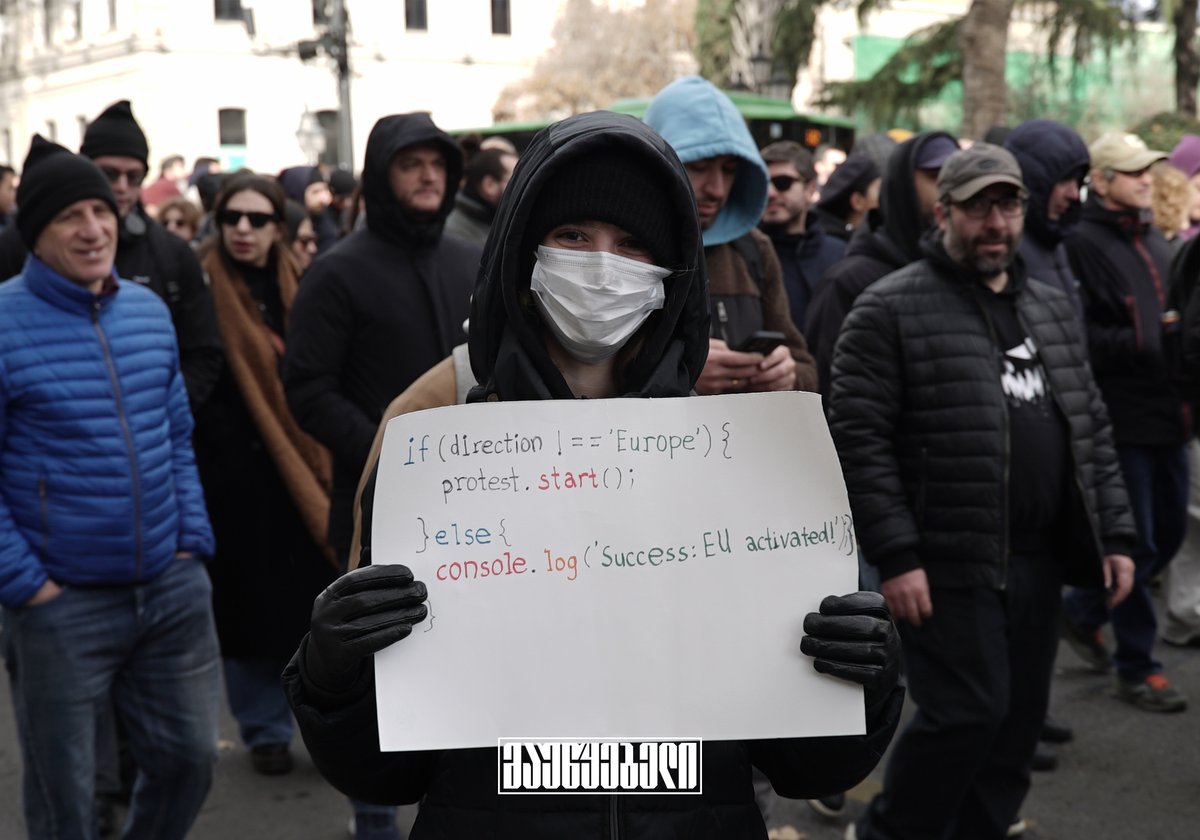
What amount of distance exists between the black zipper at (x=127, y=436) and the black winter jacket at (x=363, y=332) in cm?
66

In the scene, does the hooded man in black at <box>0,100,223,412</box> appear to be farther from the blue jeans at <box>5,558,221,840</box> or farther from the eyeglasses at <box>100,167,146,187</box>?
the blue jeans at <box>5,558,221,840</box>

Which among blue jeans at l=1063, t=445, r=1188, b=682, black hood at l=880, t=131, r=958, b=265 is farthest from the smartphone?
blue jeans at l=1063, t=445, r=1188, b=682

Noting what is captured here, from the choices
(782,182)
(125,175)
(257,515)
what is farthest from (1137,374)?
(125,175)

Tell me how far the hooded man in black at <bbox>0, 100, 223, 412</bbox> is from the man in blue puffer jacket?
122 cm

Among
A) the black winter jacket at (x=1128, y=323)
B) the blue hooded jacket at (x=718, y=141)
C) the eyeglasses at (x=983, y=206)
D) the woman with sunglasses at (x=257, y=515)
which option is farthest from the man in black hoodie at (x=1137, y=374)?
the woman with sunglasses at (x=257, y=515)

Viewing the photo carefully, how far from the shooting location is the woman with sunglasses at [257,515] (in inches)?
208

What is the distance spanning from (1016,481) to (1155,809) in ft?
5.84

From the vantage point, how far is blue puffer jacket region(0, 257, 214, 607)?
3582 millimetres

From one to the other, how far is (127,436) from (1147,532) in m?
4.26

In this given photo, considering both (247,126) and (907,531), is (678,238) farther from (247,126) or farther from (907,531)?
(247,126)

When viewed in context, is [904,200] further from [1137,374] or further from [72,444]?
[72,444]

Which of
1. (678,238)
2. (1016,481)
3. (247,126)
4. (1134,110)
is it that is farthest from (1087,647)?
(247,126)

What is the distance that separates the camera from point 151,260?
5180mm

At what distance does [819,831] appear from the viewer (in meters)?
4.80
